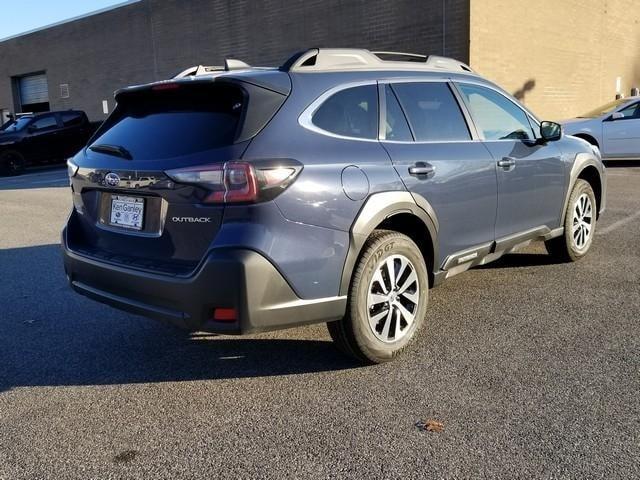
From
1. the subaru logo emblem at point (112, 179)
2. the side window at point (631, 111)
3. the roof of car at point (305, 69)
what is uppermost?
the roof of car at point (305, 69)

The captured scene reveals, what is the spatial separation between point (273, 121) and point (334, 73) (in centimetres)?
69

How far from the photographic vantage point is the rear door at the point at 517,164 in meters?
4.90

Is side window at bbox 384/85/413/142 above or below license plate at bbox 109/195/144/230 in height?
above

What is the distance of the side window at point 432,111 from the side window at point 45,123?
1871 cm

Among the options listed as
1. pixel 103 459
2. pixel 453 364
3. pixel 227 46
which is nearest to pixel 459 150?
pixel 453 364

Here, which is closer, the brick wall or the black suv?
the brick wall

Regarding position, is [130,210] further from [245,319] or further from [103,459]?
[103,459]

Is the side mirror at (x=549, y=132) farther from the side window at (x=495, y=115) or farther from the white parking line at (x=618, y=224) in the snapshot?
the white parking line at (x=618, y=224)

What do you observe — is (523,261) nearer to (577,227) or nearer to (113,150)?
(577,227)

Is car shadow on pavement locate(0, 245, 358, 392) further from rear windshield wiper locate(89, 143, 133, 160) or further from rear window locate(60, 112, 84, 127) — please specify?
rear window locate(60, 112, 84, 127)

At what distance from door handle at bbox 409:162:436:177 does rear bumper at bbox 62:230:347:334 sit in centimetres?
104

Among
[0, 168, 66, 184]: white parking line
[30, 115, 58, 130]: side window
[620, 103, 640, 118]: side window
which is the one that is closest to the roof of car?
[620, 103, 640, 118]: side window

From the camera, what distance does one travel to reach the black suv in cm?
1969

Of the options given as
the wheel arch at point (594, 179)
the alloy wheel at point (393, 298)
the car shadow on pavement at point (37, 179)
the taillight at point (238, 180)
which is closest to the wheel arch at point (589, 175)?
the wheel arch at point (594, 179)
